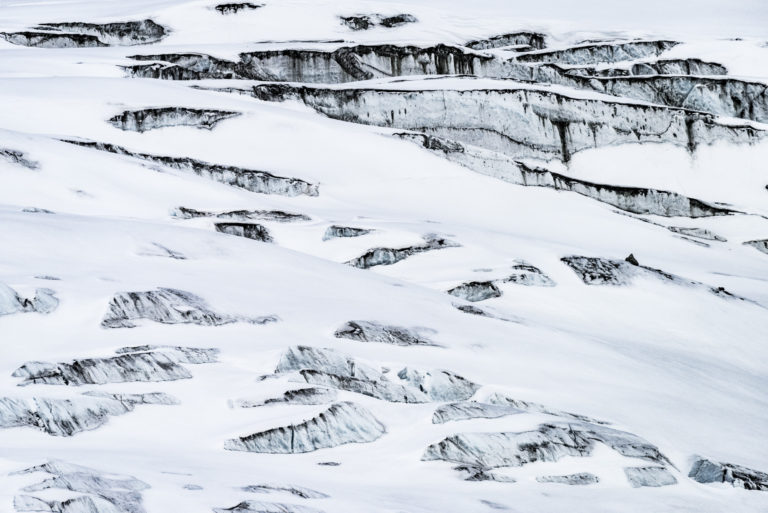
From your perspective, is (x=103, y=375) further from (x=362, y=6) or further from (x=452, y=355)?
(x=362, y=6)

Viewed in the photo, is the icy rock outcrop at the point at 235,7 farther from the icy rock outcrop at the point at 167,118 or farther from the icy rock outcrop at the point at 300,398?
the icy rock outcrop at the point at 300,398

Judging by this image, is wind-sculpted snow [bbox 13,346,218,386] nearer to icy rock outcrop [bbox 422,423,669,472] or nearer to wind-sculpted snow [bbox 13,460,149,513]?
wind-sculpted snow [bbox 13,460,149,513]

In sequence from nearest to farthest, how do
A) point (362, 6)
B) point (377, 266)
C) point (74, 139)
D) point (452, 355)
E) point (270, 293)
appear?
point (452, 355) < point (270, 293) < point (377, 266) < point (74, 139) < point (362, 6)

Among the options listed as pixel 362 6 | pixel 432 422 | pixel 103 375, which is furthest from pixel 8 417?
pixel 362 6

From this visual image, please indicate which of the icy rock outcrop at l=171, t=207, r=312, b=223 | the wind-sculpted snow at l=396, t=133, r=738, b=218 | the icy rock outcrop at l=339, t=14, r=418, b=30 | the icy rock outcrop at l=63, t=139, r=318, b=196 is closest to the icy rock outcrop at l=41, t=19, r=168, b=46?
the icy rock outcrop at l=339, t=14, r=418, b=30

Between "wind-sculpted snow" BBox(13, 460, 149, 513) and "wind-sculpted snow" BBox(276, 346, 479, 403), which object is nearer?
"wind-sculpted snow" BBox(13, 460, 149, 513)

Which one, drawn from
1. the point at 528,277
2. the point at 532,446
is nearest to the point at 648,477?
the point at 532,446
